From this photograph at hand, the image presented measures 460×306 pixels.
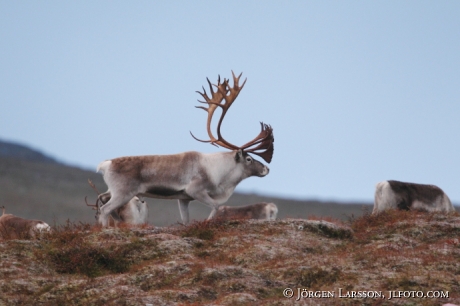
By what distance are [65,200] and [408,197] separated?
179 ft

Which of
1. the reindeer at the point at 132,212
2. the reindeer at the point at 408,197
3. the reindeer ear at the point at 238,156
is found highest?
the reindeer ear at the point at 238,156

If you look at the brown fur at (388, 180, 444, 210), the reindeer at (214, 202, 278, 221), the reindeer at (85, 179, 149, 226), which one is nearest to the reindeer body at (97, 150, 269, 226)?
the reindeer at (85, 179, 149, 226)

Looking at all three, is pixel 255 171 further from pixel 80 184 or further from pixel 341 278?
pixel 80 184

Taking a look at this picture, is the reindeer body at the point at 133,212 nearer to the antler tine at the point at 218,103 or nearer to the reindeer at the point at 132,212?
the reindeer at the point at 132,212

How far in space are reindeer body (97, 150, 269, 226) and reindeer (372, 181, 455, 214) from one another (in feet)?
12.4

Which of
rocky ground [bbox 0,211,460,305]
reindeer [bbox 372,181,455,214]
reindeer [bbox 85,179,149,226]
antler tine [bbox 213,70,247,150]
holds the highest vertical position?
antler tine [bbox 213,70,247,150]

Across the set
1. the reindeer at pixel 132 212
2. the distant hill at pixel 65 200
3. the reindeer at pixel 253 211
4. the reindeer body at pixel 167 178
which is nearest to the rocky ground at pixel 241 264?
the reindeer body at pixel 167 178

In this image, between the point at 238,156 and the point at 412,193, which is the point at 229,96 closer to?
the point at 238,156

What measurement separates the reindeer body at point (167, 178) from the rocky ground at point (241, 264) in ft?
5.69

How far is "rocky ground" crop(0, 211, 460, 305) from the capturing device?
39.2 ft

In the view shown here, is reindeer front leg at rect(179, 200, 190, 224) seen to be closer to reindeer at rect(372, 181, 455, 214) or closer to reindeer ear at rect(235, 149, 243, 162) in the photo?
reindeer ear at rect(235, 149, 243, 162)

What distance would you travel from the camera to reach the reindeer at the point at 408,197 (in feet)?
61.5

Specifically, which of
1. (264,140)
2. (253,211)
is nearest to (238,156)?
(264,140)

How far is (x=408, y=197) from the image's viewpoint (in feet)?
62.0
